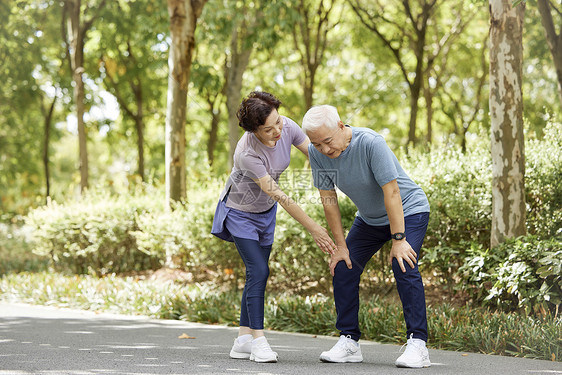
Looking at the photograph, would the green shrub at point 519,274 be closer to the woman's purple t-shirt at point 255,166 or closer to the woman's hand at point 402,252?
the woman's hand at point 402,252

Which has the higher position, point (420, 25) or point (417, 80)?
point (420, 25)

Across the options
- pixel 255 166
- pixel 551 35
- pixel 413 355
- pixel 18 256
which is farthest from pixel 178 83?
pixel 413 355

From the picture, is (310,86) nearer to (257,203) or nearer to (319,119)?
(257,203)

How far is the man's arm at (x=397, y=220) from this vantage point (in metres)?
4.02

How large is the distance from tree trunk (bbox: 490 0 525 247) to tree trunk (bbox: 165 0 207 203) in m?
5.37

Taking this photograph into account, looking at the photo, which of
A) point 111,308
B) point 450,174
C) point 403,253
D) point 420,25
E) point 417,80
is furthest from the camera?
point 420,25

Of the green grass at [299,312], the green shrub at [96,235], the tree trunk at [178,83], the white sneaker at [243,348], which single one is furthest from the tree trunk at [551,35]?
the white sneaker at [243,348]

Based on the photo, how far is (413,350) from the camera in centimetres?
414

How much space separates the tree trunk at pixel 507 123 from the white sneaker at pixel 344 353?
238 centimetres

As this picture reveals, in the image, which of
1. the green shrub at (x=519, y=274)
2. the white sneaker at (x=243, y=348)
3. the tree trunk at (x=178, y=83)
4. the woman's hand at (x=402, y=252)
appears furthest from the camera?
the tree trunk at (x=178, y=83)

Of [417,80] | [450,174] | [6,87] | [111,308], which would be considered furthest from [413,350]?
[6,87]

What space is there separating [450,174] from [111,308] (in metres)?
4.51

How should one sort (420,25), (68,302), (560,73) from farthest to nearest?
(420,25)
(560,73)
(68,302)

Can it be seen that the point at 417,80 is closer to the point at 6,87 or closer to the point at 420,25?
the point at 420,25
